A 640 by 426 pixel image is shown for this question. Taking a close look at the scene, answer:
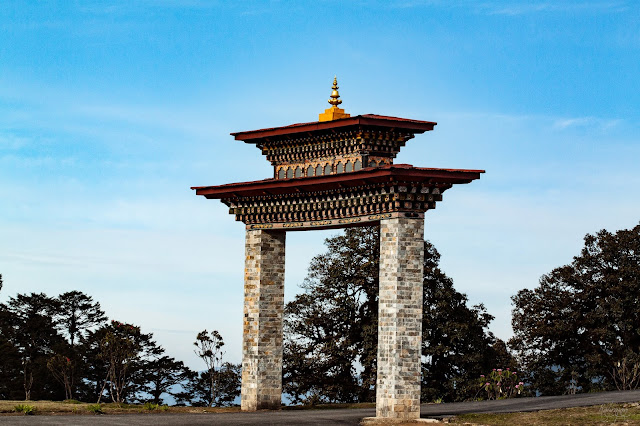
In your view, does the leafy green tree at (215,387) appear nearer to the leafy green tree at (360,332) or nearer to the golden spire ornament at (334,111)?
the leafy green tree at (360,332)

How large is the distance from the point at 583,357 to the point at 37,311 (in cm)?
2624

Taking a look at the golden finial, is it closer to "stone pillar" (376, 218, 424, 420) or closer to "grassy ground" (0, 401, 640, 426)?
"stone pillar" (376, 218, 424, 420)

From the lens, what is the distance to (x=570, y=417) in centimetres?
2159

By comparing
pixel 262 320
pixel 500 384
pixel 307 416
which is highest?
pixel 262 320

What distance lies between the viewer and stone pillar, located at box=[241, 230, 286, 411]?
26.3m

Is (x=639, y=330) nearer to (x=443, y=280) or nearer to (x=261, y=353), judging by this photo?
(x=443, y=280)

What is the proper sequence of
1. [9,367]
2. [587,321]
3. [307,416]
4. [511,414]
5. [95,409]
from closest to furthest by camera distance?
[511,414], [307,416], [95,409], [587,321], [9,367]

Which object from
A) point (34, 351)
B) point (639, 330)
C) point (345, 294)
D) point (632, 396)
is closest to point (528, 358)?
point (639, 330)

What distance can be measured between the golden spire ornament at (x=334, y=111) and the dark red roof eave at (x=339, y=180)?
2244 millimetres

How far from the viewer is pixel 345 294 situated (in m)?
36.0

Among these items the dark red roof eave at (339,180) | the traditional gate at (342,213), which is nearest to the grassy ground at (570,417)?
the traditional gate at (342,213)

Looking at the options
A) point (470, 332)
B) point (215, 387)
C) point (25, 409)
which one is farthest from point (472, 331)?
point (25, 409)

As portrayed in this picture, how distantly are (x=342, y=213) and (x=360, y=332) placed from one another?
12055 mm

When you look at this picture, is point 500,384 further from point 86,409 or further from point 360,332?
point 86,409
